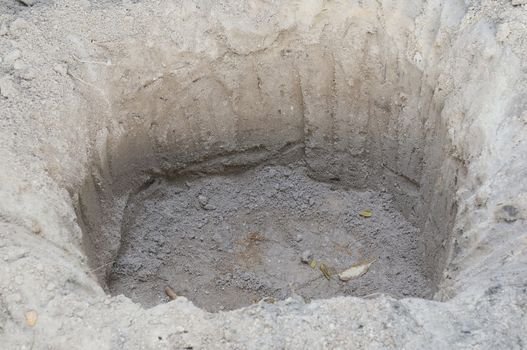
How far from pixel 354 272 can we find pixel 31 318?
245cm

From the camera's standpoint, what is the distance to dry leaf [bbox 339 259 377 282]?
4520 mm

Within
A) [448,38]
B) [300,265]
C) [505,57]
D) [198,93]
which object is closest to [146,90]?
[198,93]

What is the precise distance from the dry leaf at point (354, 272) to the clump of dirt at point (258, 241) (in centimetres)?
3

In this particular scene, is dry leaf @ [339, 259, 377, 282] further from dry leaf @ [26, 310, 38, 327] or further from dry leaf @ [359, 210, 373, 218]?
dry leaf @ [26, 310, 38, 327]

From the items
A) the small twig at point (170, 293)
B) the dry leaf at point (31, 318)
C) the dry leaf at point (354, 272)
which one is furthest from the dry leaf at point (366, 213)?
the dry leaf at point (31, 318)

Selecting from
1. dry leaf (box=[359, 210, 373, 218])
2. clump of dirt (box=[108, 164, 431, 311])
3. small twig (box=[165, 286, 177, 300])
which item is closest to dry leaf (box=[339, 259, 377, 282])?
clump of dirt (box=[108, 164, 431, 311])

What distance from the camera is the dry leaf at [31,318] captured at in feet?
9.03

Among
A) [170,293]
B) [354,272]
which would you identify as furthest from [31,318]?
[354,272]

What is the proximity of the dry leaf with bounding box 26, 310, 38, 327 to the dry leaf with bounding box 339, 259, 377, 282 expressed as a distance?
2.35m

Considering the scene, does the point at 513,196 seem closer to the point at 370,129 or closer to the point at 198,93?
the point at 370,129

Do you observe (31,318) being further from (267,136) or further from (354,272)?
(267,136)

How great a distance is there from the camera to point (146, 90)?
4.37m

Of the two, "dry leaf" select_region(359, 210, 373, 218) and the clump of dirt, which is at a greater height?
"dry leaf" select_region(359, 210, 373, 218)

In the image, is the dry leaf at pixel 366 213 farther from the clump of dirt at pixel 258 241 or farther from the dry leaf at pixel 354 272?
the dry leaf at pixel 354 272
